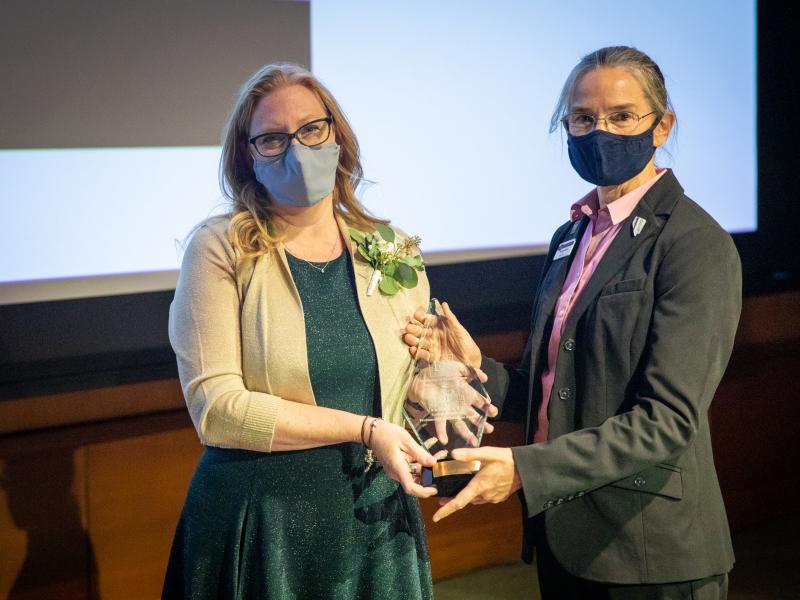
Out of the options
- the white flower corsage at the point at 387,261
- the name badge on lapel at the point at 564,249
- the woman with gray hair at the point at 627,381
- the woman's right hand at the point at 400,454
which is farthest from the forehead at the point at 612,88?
the woman's right hand at the point at 400,454

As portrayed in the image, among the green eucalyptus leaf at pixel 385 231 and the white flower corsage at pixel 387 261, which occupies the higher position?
the green eucalyptus leaf at pixel 385 231

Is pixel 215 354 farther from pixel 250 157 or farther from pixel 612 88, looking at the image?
pixel 612 88

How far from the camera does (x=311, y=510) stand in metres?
1.70

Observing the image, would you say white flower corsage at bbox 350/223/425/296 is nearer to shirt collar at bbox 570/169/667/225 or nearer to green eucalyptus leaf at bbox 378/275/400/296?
green eucalyptus leaf at bbox 378/275/400/296

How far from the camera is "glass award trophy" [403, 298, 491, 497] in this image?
1.72 m

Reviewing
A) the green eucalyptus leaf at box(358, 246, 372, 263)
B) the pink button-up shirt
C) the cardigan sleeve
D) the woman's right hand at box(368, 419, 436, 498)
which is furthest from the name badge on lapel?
the cardigan sleeve

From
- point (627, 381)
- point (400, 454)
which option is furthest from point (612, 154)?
point (400, 454)

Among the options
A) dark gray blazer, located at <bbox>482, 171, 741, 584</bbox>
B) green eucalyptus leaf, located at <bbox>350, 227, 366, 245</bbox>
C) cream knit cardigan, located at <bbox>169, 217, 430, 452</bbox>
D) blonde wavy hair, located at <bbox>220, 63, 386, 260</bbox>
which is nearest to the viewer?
dark gray blazer, located at <bbox>482, 171, 741, 584</bbox>

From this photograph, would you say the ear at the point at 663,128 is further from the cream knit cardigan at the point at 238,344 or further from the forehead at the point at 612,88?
the cream knit cardigan at the point at 238,344

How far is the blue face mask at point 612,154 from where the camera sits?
1.68 m

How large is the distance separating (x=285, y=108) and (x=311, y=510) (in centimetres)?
75

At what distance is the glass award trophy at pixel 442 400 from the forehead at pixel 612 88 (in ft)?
1.64

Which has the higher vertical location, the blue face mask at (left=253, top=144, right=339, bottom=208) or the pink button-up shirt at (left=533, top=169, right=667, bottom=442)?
the blue face mask at (left=253, top=144, right=339, bottom=208)

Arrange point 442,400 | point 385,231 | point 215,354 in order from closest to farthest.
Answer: point 215,354 < point 442,400 < point 385,231
